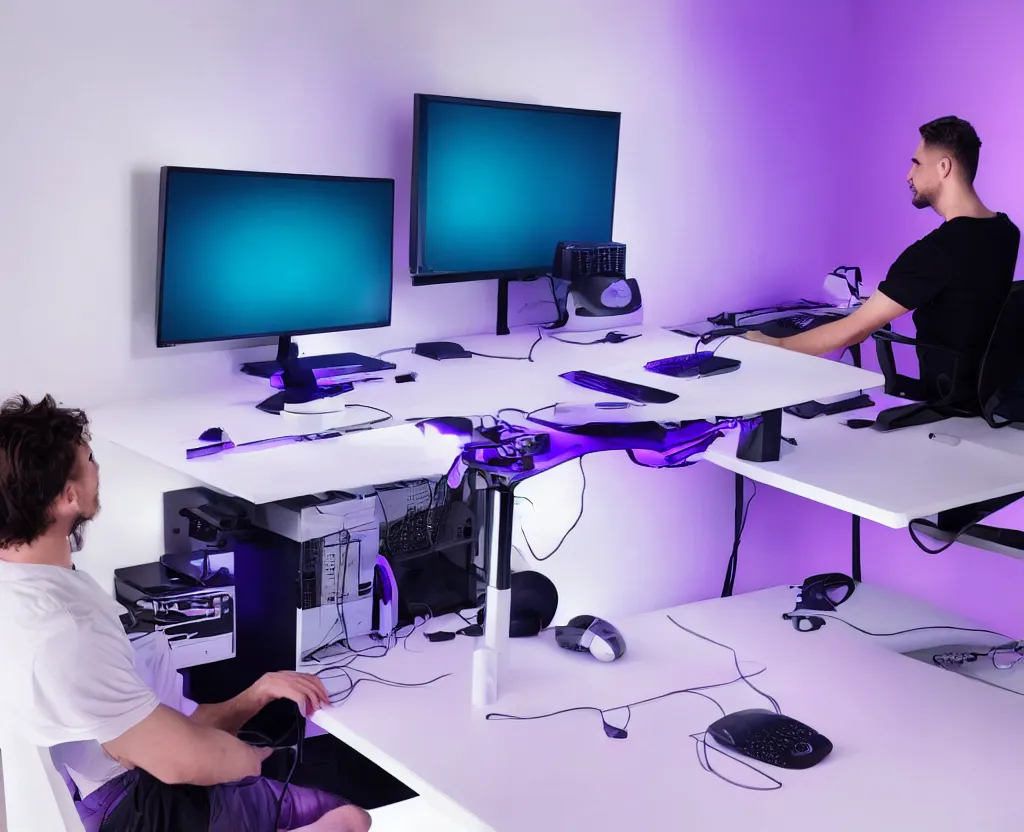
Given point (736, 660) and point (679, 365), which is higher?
point (679, 365)

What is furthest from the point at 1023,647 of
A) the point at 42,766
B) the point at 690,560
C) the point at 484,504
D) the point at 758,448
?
the point at 42,766

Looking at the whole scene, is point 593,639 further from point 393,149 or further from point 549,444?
point 393,149

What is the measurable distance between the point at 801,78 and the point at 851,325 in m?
1.22

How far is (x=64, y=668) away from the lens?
1646mm

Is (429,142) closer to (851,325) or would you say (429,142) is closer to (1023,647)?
(851,325)

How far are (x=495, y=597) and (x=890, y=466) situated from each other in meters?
1.07

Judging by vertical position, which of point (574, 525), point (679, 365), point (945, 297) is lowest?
point (574, 525)

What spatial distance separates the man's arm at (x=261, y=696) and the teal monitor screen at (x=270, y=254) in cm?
84

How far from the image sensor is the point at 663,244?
3.80 metres

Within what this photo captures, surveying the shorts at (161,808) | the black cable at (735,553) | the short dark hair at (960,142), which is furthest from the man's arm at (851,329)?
the shorts at (161,808)

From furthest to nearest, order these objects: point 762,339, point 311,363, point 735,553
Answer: point 735,553 → point 762,339 → point 311,363

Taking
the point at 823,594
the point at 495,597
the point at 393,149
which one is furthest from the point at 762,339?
the point at 495,597

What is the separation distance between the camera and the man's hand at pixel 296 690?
201 centimetres

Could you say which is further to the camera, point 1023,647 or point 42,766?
point 1023,647
